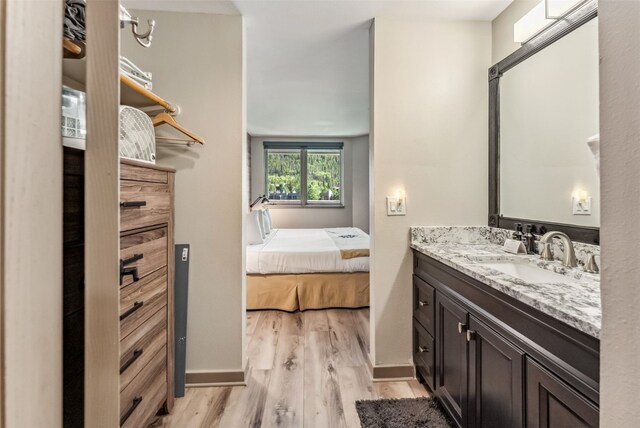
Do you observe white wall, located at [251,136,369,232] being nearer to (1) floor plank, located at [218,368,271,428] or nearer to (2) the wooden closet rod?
(1) floor plank, located at [218,368,271,428]

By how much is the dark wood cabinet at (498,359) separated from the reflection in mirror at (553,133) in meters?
0.68

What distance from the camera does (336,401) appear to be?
6.43 feet

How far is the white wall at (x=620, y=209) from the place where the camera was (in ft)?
1.46

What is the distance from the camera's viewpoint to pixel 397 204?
2191 millimetres

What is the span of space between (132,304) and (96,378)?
39.7 inches

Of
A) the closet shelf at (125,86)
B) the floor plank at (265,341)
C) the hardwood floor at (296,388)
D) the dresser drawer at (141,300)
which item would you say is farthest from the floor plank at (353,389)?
the closet shelf at (125,86)

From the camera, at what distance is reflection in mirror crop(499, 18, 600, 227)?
4.89 feet

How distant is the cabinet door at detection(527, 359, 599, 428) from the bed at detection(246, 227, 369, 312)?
2536 mm

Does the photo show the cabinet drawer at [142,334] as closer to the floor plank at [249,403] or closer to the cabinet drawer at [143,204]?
the cabinet drawer at [143,204]

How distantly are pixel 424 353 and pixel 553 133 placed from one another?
4.85ft

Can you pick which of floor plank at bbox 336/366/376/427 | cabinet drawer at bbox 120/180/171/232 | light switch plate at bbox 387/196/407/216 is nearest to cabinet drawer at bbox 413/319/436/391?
floor plank at bbox 336/366/376/427

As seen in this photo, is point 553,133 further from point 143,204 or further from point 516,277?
point 143,204

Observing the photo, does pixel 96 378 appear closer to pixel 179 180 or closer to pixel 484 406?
pixel 484 406

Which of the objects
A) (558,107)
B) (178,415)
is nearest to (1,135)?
(178,415)
